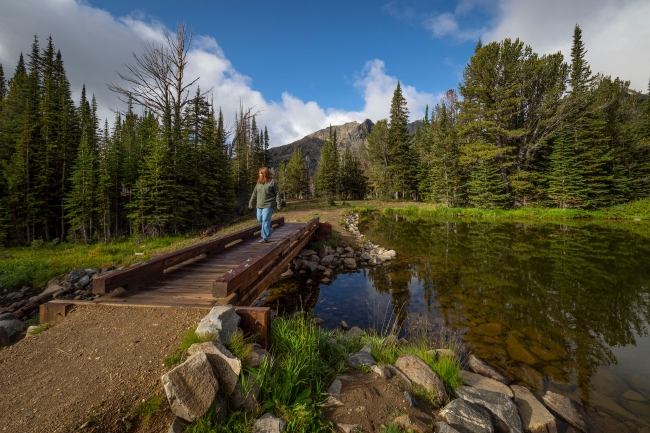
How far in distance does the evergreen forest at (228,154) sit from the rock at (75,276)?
332 inches

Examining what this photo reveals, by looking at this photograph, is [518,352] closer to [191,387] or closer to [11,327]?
[191,387]

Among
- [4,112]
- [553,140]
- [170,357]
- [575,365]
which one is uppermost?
[4,112]

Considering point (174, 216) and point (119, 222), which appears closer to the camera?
point (174, 216)

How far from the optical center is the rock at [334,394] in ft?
9.00

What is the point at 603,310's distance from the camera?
6742 mm

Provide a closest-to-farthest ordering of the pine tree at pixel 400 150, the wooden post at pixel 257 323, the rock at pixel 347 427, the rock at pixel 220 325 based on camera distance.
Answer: the rock at pixel 347 427, the rock at pixel 220 325, the wooden post at pixel 257 323, the pine tree at pixel 400 150

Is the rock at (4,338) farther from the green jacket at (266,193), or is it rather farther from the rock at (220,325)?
the green jacket at (266,193)

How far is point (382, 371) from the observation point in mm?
3332

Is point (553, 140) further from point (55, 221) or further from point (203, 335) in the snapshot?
point (55, 221)

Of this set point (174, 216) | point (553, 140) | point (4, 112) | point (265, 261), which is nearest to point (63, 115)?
point (4, 112)

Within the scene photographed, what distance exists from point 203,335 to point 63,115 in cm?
2842

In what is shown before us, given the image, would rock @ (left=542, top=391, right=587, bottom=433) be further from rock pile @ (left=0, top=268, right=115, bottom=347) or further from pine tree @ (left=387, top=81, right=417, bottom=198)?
pine tree @ (left=387, top=81, right=417, bottom=198)

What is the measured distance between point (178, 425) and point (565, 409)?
15.5 feet

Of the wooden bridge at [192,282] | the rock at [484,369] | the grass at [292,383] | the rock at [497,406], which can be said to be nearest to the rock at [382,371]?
the grass at [292,383]
